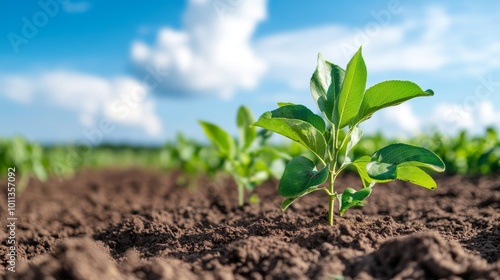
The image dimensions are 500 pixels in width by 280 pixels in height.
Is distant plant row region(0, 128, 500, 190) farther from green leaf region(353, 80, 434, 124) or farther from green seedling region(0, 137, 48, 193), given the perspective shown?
green leaf region(353, 80, 434, 124)

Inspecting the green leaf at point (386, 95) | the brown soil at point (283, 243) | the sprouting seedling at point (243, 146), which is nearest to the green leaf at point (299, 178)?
the brown soil at point (283, 243)

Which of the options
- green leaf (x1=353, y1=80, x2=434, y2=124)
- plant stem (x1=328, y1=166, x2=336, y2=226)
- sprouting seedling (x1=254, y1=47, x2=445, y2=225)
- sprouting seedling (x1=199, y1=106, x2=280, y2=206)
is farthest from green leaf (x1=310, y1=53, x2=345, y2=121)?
sprouting seedling (x1=199, y1=106, x2=280, y2=206)

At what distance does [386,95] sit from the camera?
2.70m

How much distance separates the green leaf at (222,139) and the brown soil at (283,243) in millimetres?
520

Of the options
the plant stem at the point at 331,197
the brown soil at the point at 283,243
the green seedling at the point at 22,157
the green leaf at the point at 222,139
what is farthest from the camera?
the green seedling at the point at 22,157

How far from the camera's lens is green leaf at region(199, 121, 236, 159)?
176 inches

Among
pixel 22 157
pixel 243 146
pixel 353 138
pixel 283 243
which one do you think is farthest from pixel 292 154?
pixel 22 157

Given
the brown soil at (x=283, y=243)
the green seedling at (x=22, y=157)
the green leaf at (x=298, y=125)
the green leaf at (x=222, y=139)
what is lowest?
the green seedling at (x=22, y=157)

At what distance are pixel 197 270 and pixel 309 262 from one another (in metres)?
0.52

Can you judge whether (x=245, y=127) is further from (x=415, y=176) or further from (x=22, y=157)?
(x=22, y=157)

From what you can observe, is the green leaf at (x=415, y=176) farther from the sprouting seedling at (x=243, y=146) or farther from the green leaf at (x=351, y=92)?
the sprouting seedling at (x=243, y=146)

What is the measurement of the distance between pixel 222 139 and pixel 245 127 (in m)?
0.24

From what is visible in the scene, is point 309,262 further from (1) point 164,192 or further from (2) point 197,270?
(1) point 164,192

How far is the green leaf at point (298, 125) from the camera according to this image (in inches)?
102
